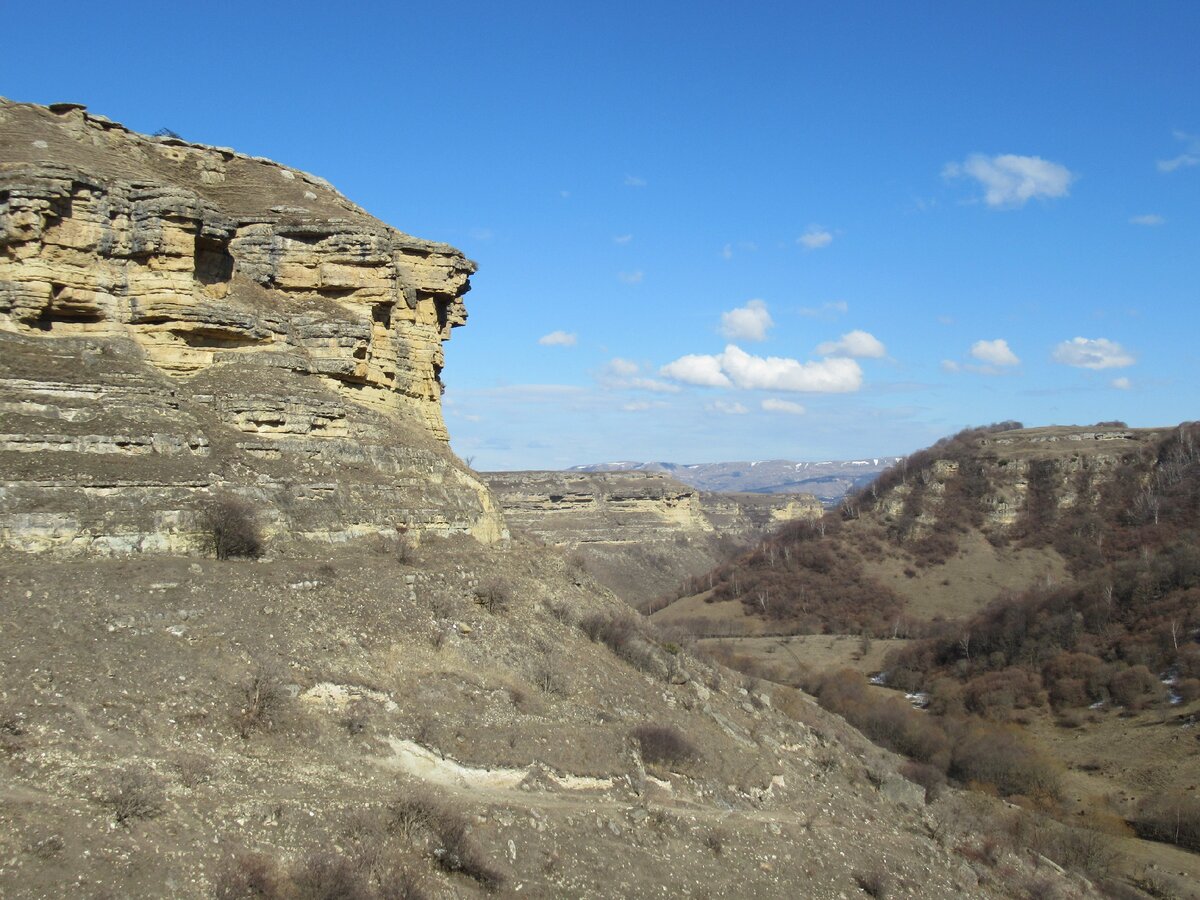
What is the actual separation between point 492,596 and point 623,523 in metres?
75.8

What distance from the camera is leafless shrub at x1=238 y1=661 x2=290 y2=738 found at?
14.2 meters

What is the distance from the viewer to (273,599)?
1706 cm

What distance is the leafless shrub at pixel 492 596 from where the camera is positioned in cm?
2119

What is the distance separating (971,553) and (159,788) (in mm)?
78659

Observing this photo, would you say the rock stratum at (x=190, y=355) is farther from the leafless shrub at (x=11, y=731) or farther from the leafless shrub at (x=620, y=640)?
the leafless shrub at (x=11, y=731)

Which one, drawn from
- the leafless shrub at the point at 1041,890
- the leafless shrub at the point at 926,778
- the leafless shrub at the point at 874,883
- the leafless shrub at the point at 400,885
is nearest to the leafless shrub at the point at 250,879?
the leafless shrub at the point at 400,885

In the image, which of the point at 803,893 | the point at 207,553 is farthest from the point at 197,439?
the point at 803,893

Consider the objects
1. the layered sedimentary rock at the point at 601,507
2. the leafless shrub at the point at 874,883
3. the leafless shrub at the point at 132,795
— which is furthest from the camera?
the layered sedimentary rock at the point at 601,507

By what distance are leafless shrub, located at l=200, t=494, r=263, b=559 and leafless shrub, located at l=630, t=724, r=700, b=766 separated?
8.45 metres

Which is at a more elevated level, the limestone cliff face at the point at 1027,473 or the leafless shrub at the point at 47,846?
the limestone cliff face at the point at 1027,473

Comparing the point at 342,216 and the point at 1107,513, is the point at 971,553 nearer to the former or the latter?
the point at 1107,513

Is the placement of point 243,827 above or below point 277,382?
below

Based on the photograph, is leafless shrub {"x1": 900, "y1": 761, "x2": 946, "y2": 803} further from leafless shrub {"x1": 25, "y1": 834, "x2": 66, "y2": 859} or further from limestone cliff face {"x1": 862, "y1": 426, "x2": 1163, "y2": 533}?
limestone cliff face {"x1": 862, "y1": 426, "x2": 1163, "y2": 533}

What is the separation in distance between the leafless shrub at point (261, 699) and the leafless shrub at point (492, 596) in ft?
20.6
